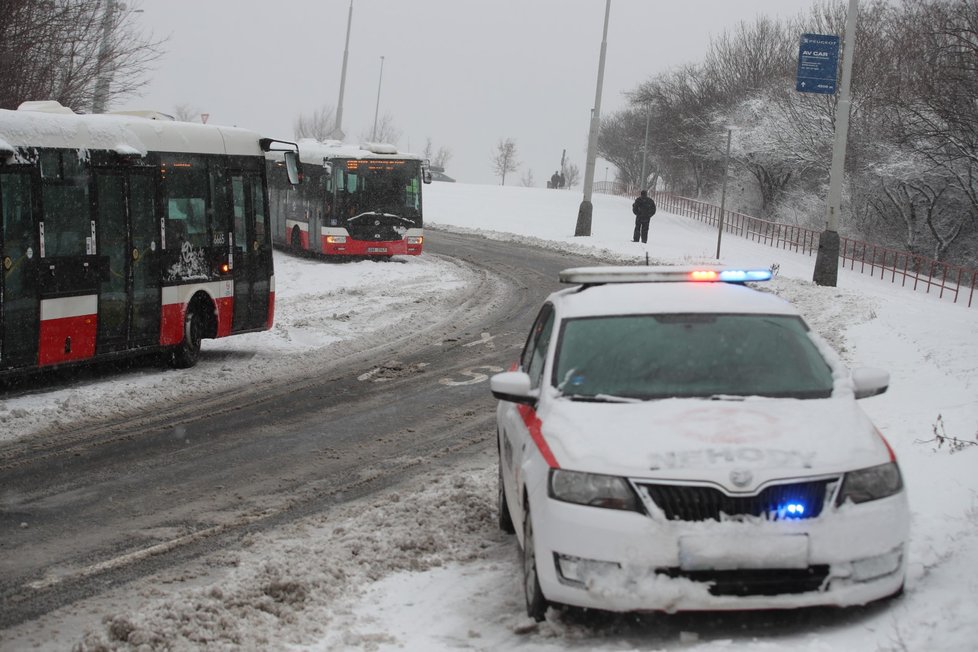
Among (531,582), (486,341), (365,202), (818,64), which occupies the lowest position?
(486,341)

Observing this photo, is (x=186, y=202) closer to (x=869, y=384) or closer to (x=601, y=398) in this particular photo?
(x=601, y=398)

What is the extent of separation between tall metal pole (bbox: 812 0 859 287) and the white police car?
18599 mm

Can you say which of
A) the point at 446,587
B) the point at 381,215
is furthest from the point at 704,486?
the point at 381,215

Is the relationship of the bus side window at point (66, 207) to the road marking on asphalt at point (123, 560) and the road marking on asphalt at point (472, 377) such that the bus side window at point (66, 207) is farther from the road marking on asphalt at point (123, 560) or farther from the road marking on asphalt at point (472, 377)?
the road marking on asphalt at point (123, 560)

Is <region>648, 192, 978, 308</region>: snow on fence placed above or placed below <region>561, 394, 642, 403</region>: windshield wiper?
below

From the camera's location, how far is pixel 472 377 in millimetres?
14633

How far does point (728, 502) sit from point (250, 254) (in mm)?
11979

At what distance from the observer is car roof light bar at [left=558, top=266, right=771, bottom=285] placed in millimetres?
7297

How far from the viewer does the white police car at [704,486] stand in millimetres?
5312

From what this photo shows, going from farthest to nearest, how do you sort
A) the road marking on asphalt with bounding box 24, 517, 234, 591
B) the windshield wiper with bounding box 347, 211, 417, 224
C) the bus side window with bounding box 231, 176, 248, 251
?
the windshield wiper with bounding box 347, 211, 417, 224 → the bus side window with bounding box 231, 176, 248, 251 → the road marking on asphalt with bounding box 24, 517, 234, 591

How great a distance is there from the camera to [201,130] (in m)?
15.6

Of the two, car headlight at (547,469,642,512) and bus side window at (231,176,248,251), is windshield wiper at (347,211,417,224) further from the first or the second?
car headlight at (547,469,642,512)

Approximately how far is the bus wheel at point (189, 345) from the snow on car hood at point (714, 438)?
9.80 m

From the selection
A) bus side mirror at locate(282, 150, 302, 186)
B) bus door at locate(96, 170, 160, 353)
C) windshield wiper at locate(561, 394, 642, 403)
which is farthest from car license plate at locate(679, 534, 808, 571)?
bus side mirror at locate(282, 150, 302, 186)
